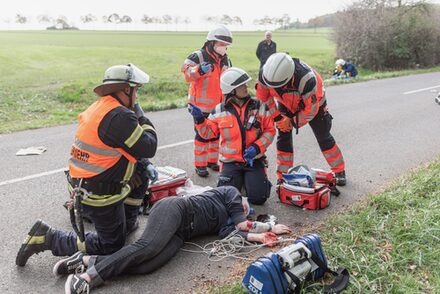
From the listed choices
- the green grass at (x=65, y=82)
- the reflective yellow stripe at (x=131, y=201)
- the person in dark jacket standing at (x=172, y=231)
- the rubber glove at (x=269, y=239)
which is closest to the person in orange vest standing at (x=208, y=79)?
the person in dark jacket standing at (x=172, y=231)

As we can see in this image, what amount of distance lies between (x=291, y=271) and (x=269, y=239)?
0.95 m

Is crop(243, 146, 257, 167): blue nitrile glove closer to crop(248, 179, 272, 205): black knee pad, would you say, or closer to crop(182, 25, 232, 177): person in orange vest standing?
crop(248, 179, 272, 205): black knee pad

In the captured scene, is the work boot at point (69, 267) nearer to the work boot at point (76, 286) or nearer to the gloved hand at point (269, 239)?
the work boot at point (76, 286)

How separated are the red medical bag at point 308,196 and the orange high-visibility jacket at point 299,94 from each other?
83cm

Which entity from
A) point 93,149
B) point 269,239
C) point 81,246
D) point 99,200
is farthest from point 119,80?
point 269,239

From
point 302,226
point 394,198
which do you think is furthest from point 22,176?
point 394,198

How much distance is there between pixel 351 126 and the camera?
8.89m

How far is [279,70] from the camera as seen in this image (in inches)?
185

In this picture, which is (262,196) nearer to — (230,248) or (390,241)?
(230,248)

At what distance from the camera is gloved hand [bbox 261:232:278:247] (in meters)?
3.99

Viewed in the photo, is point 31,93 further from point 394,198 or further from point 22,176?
point 394,198

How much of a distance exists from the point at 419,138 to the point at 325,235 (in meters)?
4.85

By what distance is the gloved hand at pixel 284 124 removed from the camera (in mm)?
5344

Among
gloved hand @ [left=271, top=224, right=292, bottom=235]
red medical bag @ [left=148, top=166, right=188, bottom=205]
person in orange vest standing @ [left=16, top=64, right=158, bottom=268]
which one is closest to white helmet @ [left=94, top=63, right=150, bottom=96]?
person in orange vest standing @ [left=16, top=64, right=158, bottom=268]
